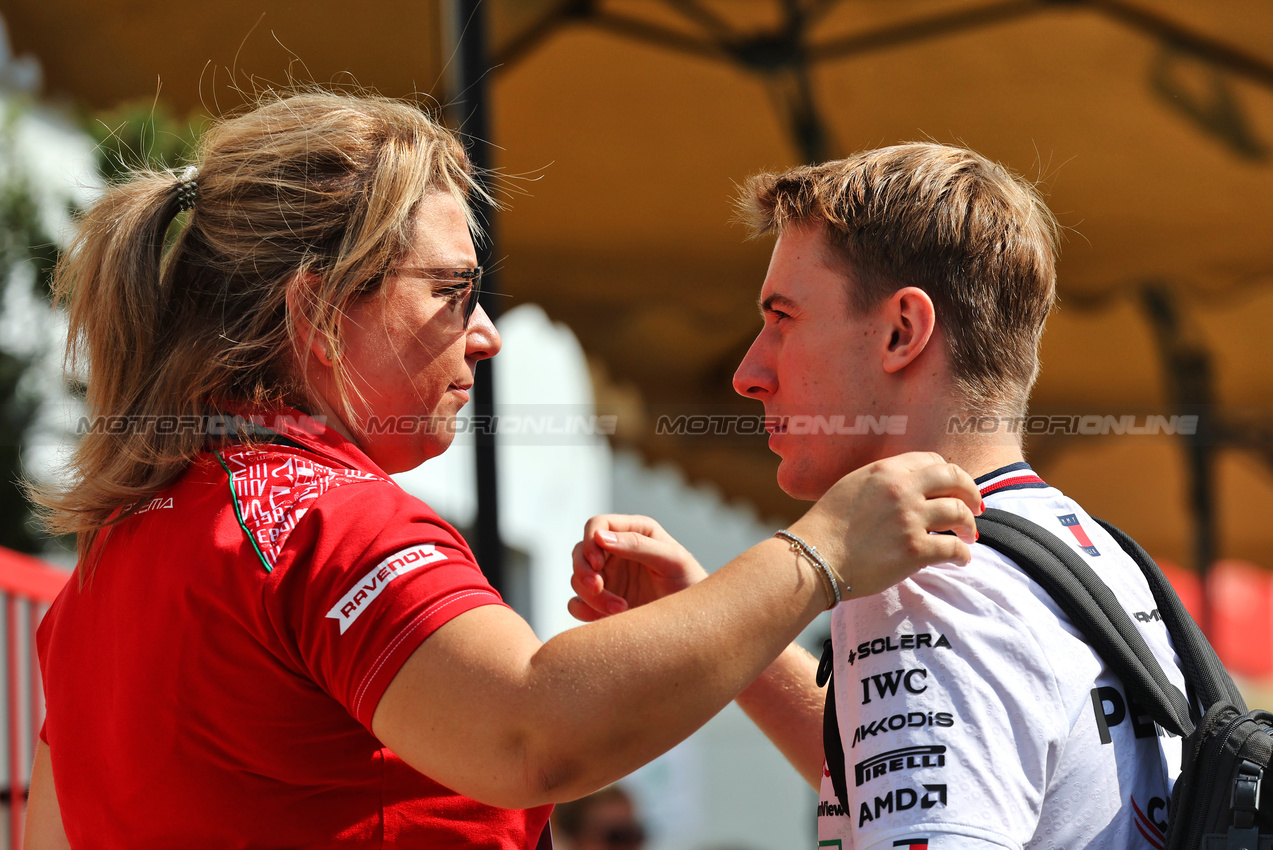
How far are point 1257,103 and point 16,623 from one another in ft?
17.6

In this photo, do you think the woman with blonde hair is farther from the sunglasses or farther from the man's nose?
the man's nose

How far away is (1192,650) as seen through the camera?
4.64ft

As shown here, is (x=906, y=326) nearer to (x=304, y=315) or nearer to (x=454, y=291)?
(x=454, y=291)

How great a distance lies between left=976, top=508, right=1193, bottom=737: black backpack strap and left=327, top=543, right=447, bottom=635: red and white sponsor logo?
74 centimetres

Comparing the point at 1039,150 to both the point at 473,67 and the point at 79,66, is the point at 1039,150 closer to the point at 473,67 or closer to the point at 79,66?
the point at 473,67

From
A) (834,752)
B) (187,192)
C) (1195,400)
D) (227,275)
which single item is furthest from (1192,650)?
(1195,400)

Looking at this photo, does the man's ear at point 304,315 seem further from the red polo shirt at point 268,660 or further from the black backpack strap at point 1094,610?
the black backpack strap at point 1094,610

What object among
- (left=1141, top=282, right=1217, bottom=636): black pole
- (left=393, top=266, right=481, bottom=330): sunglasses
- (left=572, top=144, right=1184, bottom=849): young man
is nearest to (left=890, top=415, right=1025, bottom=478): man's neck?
(left=572, top=144, right=1184, bottom=849): young man

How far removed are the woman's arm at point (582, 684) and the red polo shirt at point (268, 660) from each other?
1.7 inches

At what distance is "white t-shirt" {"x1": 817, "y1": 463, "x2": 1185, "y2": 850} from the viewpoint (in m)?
1.21

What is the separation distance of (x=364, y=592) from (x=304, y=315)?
46 centimetres

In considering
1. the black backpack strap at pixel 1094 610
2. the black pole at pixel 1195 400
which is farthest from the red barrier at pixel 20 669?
the black pole at pixel 1195 400

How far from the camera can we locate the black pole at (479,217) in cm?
291

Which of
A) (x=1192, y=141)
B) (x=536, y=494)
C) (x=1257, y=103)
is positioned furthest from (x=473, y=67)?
(x=536, y=494)
